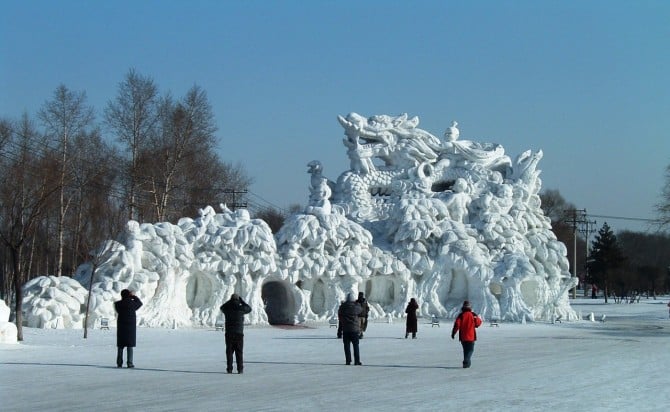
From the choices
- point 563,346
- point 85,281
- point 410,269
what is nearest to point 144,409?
point 563,346

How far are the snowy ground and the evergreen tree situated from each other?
47081 millimetres

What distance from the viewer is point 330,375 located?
16.0m

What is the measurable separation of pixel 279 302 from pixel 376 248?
13.8ft

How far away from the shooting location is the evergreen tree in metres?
Result: 71.8

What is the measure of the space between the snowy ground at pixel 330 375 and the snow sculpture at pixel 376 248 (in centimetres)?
517

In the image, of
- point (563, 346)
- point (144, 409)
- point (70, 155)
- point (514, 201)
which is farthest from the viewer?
point (514, 201)

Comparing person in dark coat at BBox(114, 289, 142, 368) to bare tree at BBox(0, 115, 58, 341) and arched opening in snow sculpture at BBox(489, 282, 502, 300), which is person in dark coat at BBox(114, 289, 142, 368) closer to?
bare tree at BBox(0, 115, 58, 341)

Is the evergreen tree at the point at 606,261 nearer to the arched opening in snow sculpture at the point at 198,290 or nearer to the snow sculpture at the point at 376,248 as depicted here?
the snow sculpture at the point at 376,248

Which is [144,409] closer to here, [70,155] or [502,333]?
[502,333]

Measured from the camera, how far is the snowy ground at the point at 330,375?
41.0 feet

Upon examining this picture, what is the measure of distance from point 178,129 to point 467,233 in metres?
13.1

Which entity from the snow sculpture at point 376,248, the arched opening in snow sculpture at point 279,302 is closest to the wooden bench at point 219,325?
the snow sculpture at point 376,248

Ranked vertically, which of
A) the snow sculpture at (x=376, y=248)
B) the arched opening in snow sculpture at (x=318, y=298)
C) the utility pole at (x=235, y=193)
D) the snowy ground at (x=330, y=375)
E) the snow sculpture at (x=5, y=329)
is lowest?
the snowy ground at (x=330, y=375)

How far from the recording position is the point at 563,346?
23312 millimetres
